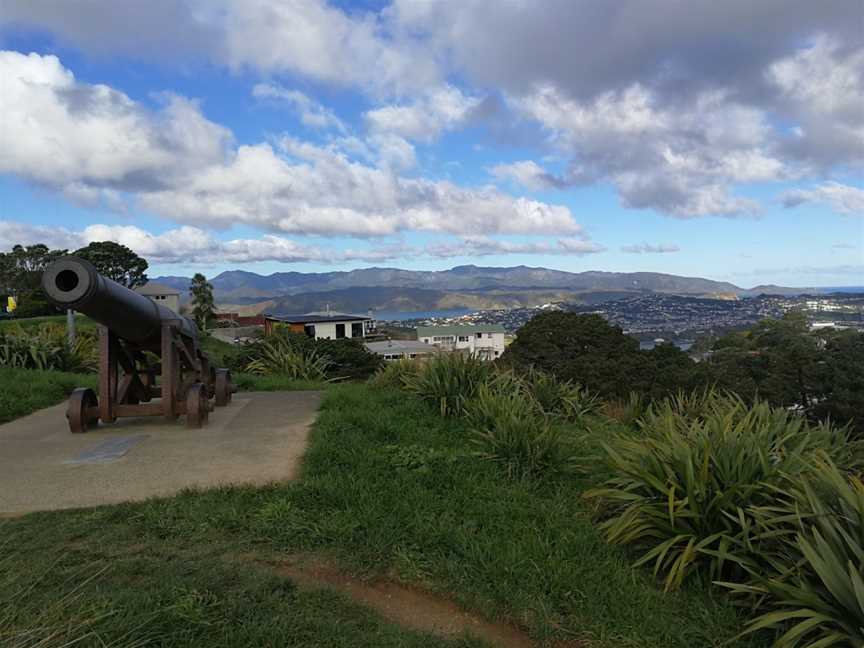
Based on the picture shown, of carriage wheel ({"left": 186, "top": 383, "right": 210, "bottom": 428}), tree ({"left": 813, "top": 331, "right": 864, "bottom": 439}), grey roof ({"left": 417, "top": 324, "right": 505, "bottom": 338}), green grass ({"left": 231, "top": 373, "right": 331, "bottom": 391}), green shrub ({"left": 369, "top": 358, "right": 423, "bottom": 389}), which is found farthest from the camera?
grey roof ({"left": 417, "top": 324, "right": 505, "bottom": 338})

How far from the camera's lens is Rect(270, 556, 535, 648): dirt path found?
99.6 inches

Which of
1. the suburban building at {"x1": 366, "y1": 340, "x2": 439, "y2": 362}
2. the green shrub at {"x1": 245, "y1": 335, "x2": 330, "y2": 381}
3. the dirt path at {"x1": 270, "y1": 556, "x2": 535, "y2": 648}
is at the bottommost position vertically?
the suburban building at {"x1": 366, "y1": 340, "x2": 439, "y2": 362}

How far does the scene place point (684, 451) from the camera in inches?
138

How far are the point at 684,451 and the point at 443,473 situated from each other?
5.74ft

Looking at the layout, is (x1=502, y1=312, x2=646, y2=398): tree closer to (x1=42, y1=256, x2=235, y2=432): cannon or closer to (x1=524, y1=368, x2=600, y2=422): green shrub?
(x1=524, y1=368, x2=600, y2=422): green shrub

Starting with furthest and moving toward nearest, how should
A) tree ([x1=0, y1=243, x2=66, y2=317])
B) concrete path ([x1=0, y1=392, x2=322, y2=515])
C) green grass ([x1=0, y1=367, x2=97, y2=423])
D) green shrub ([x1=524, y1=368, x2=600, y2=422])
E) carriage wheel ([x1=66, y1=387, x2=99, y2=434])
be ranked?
tree ([x1=0, y1=243, x2=66, y2=317]), green shrub ([x1=524, y1=368, x2=600, y2=422]), green grass ([x1=0, y1=367, x2=97, y2=423]), carriage wheel ([x1=66, y1=387, x2=99, y2=434]), concrete path ([x1=0, y1=392, x2=322, y2=515])

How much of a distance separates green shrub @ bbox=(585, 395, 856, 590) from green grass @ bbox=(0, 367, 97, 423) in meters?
7.16

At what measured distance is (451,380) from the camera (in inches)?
271

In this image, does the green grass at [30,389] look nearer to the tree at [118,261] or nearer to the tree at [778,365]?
the tree at [778,365]

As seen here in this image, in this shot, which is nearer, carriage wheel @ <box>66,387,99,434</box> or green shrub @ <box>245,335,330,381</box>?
Result: carriage wheel @ <box>66,387,99,434</box>

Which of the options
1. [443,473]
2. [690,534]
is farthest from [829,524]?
[443,473]

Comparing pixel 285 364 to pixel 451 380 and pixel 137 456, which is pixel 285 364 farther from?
pixel 137 456

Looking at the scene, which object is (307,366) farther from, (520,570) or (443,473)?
(520,570)

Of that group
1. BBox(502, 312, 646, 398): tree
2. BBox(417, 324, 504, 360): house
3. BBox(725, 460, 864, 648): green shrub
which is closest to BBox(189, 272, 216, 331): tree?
BBox(417, 324, 504, 360): house
